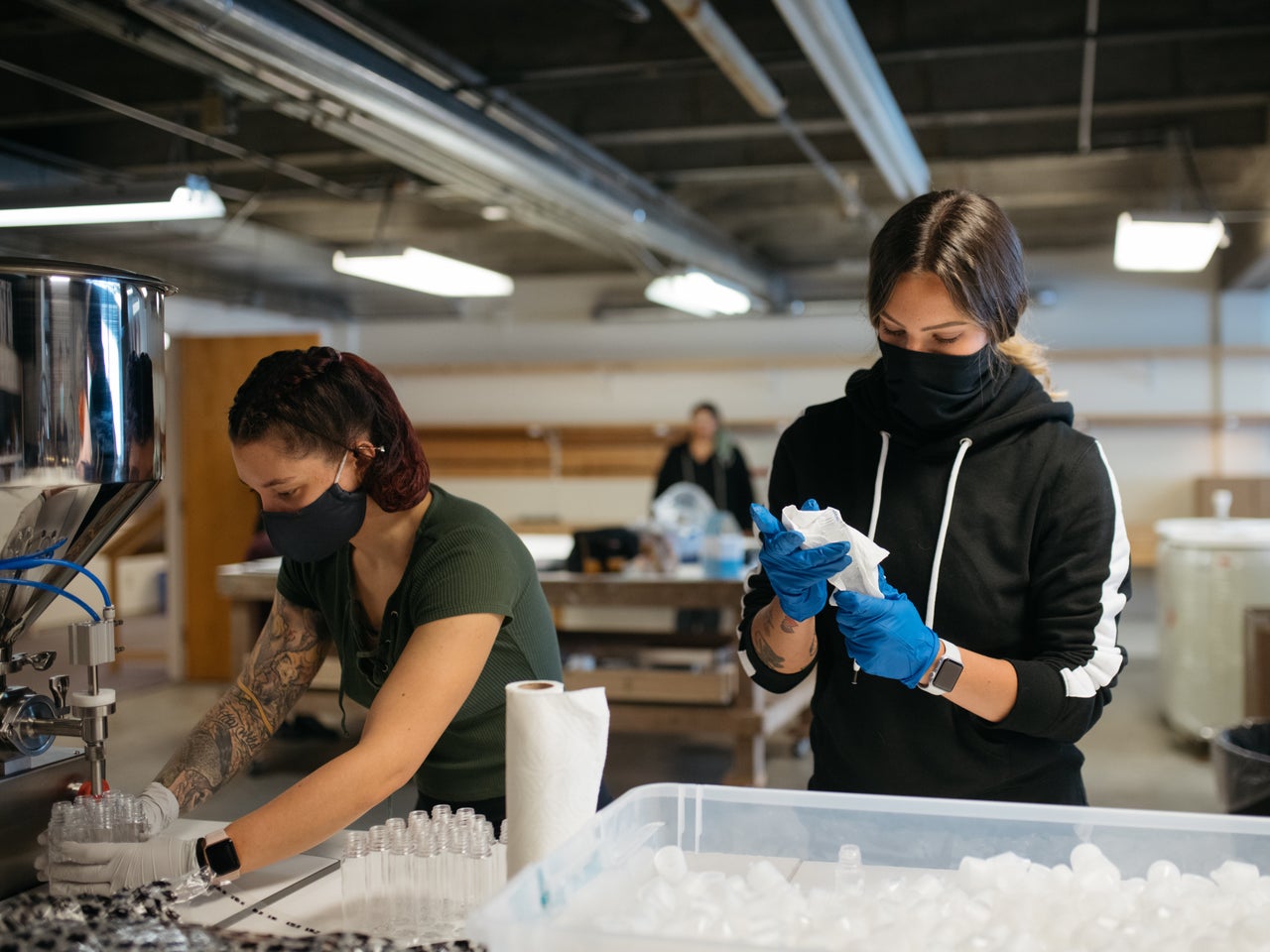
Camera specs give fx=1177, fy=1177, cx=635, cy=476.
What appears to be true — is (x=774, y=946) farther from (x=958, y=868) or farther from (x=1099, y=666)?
(x=1099, y=666)

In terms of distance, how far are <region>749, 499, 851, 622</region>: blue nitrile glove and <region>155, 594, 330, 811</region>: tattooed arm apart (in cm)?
80

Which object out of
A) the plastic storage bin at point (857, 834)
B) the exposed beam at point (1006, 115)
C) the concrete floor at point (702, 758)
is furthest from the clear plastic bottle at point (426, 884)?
Result: the exposed beam at point (1006, 115)

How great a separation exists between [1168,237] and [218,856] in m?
4.64

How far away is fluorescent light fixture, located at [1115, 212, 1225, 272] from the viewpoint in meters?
4.75

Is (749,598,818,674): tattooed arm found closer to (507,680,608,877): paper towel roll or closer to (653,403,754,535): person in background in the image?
(507,680,608,877): paper towel roll

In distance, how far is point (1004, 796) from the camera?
5.39ft

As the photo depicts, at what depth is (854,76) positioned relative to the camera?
3.83 metres

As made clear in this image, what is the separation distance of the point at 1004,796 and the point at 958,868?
0.41 m

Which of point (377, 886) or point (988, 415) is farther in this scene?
point (988, 415)

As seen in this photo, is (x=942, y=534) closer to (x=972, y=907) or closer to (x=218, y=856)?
(x=972, y=907)

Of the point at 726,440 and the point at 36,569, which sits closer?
the point at 36,569

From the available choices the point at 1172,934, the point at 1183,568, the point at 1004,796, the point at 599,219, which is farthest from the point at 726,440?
the point at 1172,934

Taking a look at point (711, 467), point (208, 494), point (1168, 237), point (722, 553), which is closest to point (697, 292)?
point (711, 467)

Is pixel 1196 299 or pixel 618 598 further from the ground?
pixel 1196 299
